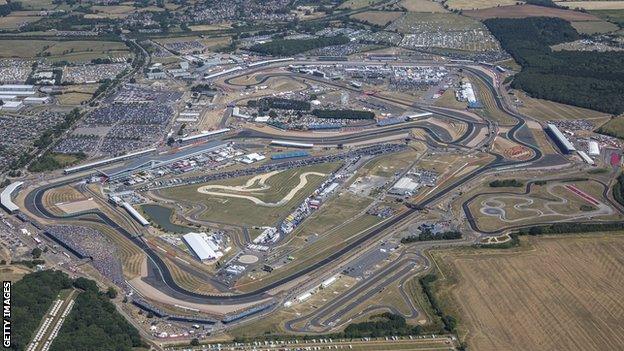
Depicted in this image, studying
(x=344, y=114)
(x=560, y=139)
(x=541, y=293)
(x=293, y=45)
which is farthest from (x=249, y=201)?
(x=293, y=45)

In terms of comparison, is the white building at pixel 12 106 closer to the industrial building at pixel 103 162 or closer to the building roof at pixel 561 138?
the industrial building at pixel 103 162

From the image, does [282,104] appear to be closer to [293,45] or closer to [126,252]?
[293,45]

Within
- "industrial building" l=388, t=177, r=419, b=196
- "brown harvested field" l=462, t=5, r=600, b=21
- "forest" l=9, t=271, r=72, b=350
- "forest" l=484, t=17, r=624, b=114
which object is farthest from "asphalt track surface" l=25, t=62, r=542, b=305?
"brown harvested field" l=462, t=5, r=600, b=21

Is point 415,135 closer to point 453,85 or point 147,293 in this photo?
point 453,85

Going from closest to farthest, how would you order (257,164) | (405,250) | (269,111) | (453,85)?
1. (405,250)
2. (257,164)
3. (269,111)
4. (453,85)

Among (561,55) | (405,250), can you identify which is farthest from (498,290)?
(561,55)

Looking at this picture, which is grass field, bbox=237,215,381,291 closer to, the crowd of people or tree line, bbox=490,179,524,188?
the crowd of people
